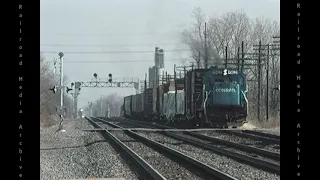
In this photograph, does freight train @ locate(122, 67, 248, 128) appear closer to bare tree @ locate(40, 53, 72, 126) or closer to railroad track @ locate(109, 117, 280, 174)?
railroad track @ locate(109, 117, 280, 174)

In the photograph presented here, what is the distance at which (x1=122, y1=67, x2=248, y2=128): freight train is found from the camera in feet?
53.8

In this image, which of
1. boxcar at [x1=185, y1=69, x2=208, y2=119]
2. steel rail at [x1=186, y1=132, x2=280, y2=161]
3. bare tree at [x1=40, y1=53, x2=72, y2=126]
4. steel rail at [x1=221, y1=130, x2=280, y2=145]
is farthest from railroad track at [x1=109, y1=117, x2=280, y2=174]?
bare tree at [x1=40, y1=53, x2=72, y2=126]

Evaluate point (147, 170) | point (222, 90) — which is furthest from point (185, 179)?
point (222, 90)

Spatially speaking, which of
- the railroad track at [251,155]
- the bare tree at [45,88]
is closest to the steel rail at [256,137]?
the railroad track at [251,155]

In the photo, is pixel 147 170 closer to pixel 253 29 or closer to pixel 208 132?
pixel 253 29
